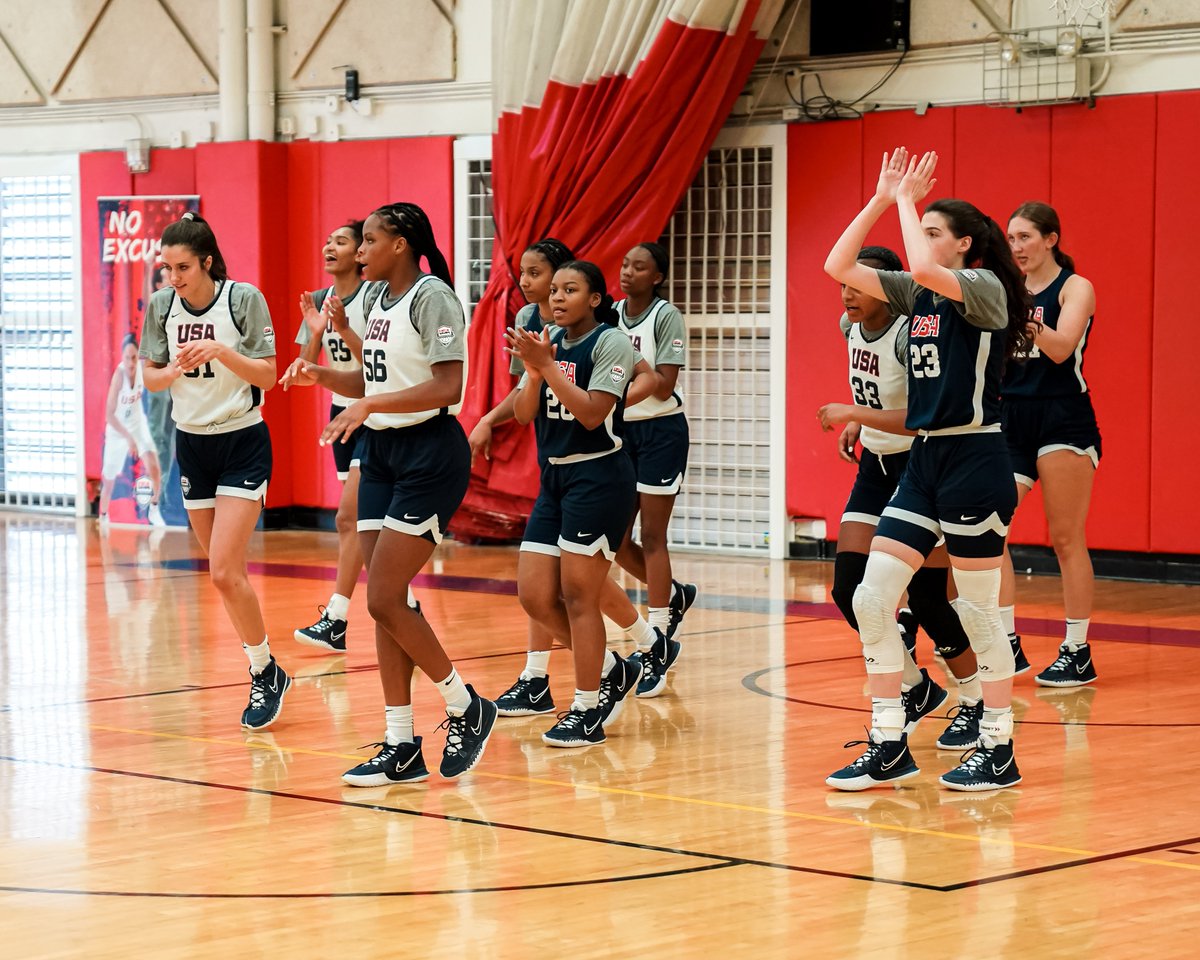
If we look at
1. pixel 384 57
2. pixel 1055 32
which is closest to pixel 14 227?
pixel 384 57

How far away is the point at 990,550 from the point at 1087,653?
2.11 metres

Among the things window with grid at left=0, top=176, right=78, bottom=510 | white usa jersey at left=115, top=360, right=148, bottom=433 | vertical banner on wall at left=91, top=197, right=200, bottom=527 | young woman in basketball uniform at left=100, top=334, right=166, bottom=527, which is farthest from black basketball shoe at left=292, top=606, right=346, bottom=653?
window with grid at left=0, top=176, right=78, bottom=510

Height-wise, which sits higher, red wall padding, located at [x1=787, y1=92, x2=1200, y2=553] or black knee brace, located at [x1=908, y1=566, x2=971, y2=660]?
red wall padding, located at [x1=787, y1=92, x2=1200, y2=553]

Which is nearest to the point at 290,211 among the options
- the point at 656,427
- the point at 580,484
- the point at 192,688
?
the point at 656,427

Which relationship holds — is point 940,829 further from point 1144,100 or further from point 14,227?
point 14,227

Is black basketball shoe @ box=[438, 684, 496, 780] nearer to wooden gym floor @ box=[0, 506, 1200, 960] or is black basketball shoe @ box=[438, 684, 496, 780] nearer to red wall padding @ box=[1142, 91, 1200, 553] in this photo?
wooden gym floor @ box=[0, 506, 1200, 960]

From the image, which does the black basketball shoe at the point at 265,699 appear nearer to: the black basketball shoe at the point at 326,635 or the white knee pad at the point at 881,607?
the black basketball shoe at the point at 326,635

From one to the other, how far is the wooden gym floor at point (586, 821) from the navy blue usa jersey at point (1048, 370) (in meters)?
1.15

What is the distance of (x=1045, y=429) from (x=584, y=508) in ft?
6.91

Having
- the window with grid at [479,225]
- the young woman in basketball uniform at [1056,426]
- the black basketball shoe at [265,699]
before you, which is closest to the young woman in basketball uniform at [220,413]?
the black basketball shoe at [265,699]

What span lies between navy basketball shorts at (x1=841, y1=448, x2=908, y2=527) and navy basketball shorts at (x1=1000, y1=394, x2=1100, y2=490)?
3.39 ft

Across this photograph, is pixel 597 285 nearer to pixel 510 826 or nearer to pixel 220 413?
pixel 220 413

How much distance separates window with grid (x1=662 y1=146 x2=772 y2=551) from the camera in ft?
38.4

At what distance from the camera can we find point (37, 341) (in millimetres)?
14805
